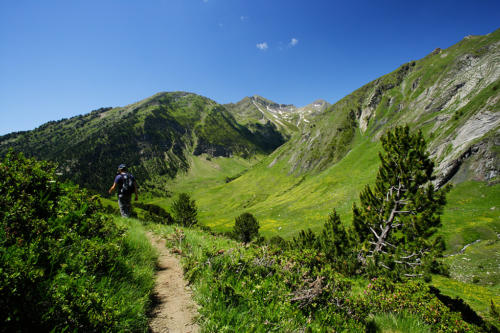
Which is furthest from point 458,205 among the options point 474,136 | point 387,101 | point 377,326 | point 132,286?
point 387,101

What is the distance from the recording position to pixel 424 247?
16.5m

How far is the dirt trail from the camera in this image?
3.43m

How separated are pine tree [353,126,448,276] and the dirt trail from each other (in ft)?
57.2

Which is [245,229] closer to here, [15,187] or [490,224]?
[490,224]

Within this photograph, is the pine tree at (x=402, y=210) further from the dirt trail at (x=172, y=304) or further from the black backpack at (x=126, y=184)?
the black backpack at (x=126, y=184)

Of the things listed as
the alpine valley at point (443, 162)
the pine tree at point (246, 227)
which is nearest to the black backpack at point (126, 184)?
the alpine valley at point (443, 162)

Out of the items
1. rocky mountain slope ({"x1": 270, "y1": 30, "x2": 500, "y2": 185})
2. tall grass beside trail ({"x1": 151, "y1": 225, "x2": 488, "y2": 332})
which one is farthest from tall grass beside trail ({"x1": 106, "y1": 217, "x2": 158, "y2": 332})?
rocky mountain slope ({"x1": 270, "y1": 30, "x2": 500, "y2": 185})

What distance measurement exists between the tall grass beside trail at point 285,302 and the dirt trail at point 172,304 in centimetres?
22

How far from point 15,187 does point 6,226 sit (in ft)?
3.74

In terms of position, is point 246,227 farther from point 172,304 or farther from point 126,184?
point 172,304

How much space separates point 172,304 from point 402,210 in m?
21.3

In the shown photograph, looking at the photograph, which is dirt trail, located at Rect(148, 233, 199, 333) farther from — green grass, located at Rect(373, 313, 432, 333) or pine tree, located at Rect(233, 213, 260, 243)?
pine tree, located at Rect(233, 213, 260, 243)

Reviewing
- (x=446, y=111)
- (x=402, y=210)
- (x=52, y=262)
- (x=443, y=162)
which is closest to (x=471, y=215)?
(x=443, y=162)

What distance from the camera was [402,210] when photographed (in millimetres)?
18672
